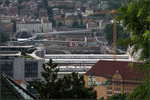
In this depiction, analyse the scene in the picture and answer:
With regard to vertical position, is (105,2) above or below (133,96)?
below

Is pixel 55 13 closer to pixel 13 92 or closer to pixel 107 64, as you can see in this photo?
pixel 107 64

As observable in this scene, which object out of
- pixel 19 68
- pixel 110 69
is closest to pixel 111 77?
pixel 110 69

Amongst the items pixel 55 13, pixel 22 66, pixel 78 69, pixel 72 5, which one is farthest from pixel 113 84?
pixel 72 5

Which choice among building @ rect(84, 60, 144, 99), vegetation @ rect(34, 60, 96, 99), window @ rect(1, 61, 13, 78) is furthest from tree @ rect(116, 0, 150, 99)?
window @ rect(1, 61, 13, 78)

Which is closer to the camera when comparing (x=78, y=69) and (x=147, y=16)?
(x=147, y=16)

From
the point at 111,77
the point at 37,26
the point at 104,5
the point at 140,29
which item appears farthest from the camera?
the point at 104,5

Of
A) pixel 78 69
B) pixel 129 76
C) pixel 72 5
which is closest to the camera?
pixel 129 76

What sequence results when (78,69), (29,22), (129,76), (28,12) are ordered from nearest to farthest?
1. (129,76)
2. (78,69)
3. (29,22)
4. (28,12)

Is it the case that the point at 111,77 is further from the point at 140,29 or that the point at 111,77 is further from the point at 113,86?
the point at 140,29

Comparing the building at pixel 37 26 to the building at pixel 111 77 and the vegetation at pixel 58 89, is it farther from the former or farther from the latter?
the vegetation at pixel 58 89
